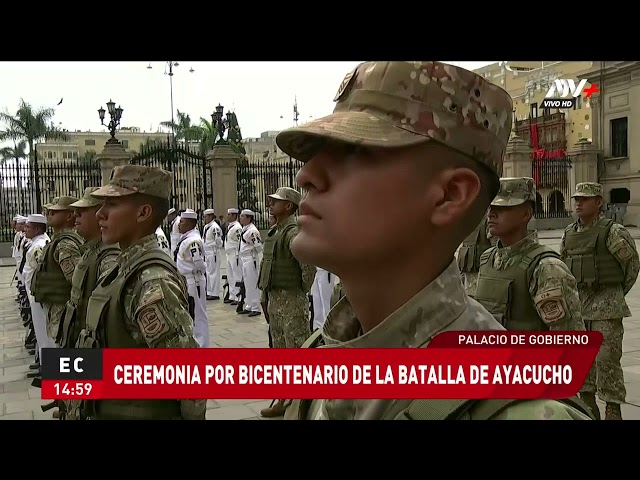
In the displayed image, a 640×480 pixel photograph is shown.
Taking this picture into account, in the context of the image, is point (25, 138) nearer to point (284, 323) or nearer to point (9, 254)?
point (9, 254)

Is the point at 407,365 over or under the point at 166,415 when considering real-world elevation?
over

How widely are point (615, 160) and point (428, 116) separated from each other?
101ft

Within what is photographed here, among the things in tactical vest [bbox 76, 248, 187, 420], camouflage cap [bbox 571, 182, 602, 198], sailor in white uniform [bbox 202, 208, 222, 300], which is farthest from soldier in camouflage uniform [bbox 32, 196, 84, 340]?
sailor in white uniform [bbox 202, 208, 222, 300]

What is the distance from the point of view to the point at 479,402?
1.08m

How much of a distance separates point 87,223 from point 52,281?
4.21 ft

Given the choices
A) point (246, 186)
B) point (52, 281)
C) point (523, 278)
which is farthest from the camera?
point (246, 186)

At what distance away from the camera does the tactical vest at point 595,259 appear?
514 cm

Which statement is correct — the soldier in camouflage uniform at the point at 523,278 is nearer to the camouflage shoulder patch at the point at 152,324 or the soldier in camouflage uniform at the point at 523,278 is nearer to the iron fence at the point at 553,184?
the camouflage shoulder patch at the point at 152,324

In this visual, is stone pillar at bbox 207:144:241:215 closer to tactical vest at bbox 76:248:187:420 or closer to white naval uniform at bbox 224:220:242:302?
white naval uniform at bbox 224:220:242:302

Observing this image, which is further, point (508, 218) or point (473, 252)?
point (473, 252)

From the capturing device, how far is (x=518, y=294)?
3.59 m

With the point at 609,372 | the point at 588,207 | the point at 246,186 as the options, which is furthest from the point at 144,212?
the point at 246,186

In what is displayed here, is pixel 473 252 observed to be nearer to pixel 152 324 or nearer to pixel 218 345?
pixel 218 345
